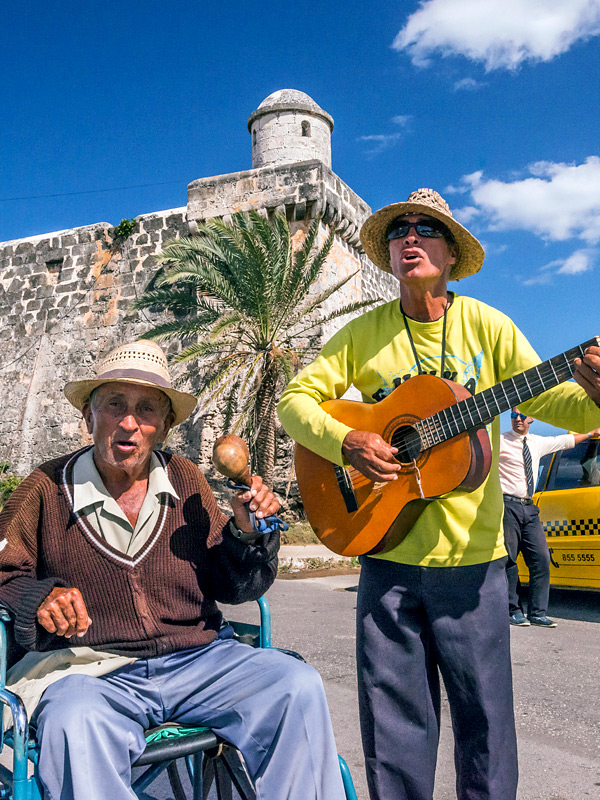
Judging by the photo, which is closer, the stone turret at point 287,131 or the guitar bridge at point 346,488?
the guitar bridge at point 346,488

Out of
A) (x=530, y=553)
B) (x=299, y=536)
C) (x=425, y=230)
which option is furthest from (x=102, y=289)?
(x=425, y=230)

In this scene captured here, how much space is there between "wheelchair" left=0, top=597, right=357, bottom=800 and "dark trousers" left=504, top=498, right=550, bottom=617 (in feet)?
13.2

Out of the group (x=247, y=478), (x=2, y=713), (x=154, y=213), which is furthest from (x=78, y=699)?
(x=154, y=213)

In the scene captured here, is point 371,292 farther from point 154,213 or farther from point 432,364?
point 432,364

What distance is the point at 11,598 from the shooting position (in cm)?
199

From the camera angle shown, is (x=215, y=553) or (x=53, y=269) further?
(x=53, y=269)

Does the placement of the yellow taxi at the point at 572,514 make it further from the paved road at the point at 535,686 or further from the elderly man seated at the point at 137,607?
the elderly man seated at the point at 137,607

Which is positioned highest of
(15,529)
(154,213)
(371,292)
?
(154,213)

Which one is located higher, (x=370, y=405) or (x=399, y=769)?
(x=370, y=405)

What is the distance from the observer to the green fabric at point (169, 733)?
6.31 feet

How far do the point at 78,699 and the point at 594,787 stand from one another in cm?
223

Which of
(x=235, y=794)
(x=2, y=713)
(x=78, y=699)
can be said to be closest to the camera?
(x=78, y=699)

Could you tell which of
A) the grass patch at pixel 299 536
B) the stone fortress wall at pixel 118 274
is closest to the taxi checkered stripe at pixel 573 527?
the grass patch at pixel 299 536

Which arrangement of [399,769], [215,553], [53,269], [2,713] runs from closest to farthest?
1. [2,713]
2. [399,769]
3. [215,553]
4. [53,269]
